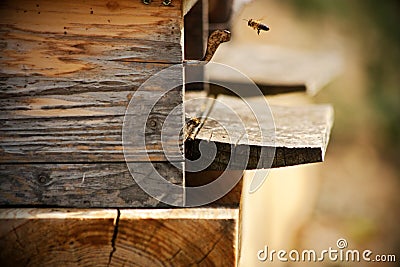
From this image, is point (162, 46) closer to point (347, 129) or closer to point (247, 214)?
point (247, 214)

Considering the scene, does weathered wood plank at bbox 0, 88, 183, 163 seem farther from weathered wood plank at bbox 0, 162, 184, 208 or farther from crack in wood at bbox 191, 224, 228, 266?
crack in wood at bbox 191, 224, 228, 266

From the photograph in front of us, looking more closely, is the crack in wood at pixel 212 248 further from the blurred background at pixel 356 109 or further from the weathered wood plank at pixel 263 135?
the blurred background at pixel 356 109

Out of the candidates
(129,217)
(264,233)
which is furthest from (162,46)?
(264,233)

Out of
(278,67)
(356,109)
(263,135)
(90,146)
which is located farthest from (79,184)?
(356,109)

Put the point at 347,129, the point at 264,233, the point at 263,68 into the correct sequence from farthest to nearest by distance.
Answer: the point at 347,129
the point at 263,68
the point at 264,233

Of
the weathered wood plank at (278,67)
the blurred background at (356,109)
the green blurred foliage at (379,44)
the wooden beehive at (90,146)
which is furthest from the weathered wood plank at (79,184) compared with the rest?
the green blurred foliage at (379,44)

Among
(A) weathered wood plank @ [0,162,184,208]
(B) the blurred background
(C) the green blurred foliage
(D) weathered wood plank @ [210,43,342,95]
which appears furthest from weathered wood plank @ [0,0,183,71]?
(C) the green blurred foliage
